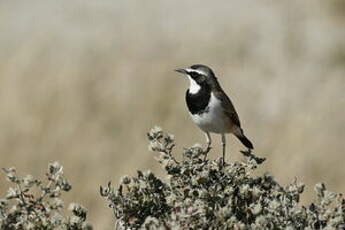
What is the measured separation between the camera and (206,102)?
888 cm

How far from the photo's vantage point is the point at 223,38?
53.6 ft

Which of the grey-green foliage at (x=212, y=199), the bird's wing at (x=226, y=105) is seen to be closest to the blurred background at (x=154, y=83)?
the bird's wing at (x=226, y=105)

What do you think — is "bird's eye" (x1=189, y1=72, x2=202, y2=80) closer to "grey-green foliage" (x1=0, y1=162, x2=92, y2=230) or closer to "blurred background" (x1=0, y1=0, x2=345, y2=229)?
"grey-green foliage" (x1=0, y1=162, x2=92, y2=230)

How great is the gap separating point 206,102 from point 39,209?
359 cm

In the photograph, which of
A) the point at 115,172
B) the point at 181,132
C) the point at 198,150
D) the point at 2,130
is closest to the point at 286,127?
the point at 181,132

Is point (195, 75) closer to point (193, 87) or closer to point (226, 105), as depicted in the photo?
point (193, 87)

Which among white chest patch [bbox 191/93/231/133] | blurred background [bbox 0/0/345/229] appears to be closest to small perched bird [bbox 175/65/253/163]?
white chest patch [bbox 191/93/231/133]

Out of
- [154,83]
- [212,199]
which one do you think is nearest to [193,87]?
[212,199]

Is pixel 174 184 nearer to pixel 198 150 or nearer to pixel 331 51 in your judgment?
pixel 198 150

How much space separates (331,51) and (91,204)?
4555 millimetres

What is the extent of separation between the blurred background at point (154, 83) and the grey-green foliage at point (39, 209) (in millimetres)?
9105

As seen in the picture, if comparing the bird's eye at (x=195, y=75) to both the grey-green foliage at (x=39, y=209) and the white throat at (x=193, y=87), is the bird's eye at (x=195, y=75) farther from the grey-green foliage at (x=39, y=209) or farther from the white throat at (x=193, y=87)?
the grey-green foliage at (x=39, y=209)

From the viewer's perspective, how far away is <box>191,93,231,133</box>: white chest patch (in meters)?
8.81

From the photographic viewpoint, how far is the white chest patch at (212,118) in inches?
347
